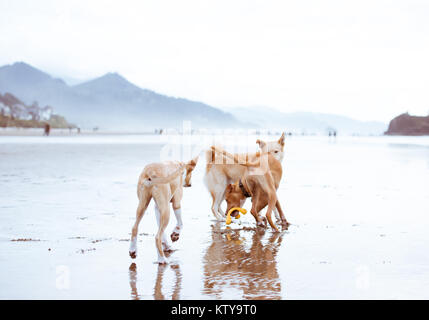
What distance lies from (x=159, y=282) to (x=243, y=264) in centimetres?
147

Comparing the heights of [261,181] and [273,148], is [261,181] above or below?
below

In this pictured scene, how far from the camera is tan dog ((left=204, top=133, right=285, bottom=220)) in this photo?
10445 mm

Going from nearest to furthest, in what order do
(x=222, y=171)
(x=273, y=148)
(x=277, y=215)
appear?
(x=277, y=215) → (x=222, y=171) → (x=273, y=148)

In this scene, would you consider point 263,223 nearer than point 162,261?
No

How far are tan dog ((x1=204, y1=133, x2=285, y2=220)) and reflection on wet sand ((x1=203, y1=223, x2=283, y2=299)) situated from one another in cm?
103

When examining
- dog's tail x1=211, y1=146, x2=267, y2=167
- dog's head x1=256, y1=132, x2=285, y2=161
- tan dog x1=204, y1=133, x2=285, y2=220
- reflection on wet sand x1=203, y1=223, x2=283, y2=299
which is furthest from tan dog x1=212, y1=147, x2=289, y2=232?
reflection on wet sand x1=203, y1=223, x2=283, y2=299

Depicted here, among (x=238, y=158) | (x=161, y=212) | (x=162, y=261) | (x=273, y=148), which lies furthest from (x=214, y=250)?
(x=273, y=148)

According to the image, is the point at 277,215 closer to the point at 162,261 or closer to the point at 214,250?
the point at 214,250

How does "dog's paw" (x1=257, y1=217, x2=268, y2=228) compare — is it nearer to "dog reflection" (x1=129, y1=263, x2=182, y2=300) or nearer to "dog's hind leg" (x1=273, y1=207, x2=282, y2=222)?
"dog's hind leg" (x1=273, y1=207, x2=282, y2=222)

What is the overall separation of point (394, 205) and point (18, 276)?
934 cm

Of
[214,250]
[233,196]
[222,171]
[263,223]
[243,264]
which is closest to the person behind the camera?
[243,264]

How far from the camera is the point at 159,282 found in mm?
6184
